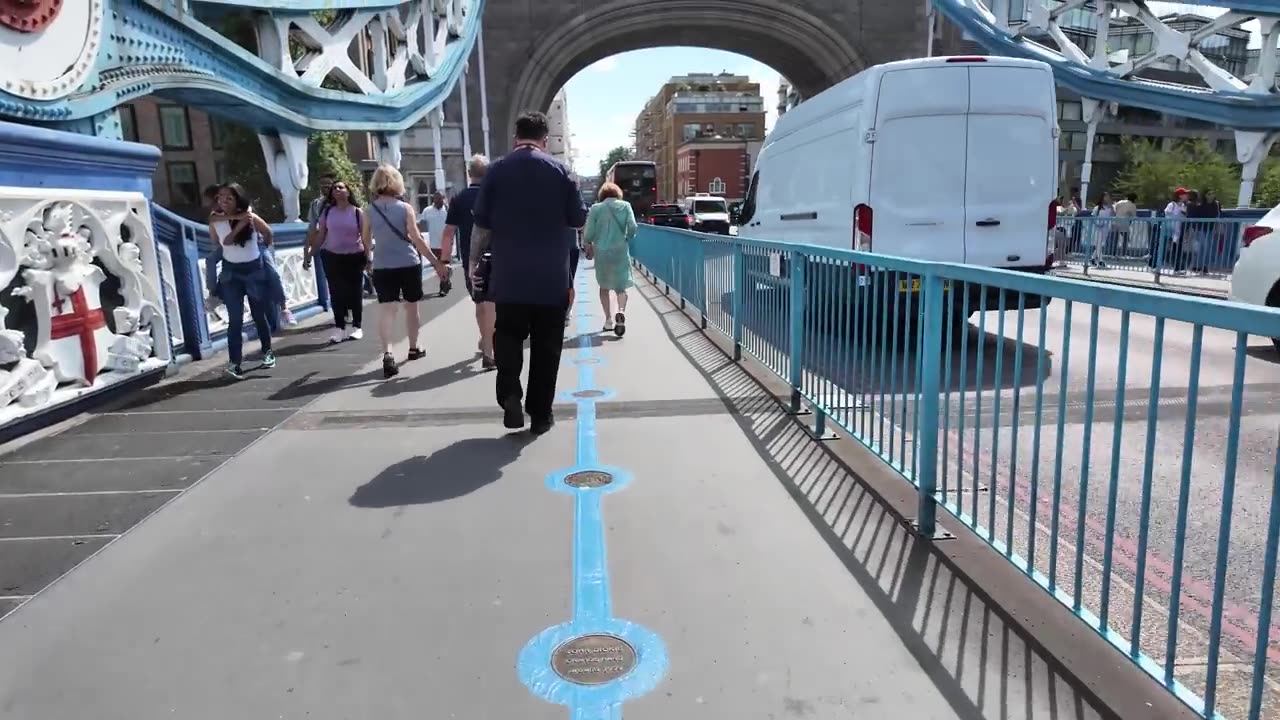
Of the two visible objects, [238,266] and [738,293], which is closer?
[238,266]

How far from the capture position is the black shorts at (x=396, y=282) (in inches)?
→ 273

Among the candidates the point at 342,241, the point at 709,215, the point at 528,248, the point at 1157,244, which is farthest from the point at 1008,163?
the point at 709,215

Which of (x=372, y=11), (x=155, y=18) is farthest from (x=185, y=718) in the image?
(x=372, y=11)

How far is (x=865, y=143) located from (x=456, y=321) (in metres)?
5.48

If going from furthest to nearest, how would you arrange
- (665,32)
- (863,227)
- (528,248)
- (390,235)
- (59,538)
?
(665,32), (863,227), (390,235), (528,248), (59,538)

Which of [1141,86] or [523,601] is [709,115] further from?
[523,601]

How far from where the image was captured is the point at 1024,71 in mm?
7785

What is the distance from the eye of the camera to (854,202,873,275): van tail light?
25.9 feet

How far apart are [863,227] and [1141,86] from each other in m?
26.2

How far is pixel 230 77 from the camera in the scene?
471 inches

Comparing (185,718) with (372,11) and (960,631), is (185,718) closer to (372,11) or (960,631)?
(960,631)

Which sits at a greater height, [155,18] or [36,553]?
[155,18]

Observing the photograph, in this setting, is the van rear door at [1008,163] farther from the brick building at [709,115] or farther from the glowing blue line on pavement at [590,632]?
the brick building at [709,115]

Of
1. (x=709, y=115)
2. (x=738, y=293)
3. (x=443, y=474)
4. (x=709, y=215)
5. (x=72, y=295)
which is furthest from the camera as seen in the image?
(x=709, y=115)
